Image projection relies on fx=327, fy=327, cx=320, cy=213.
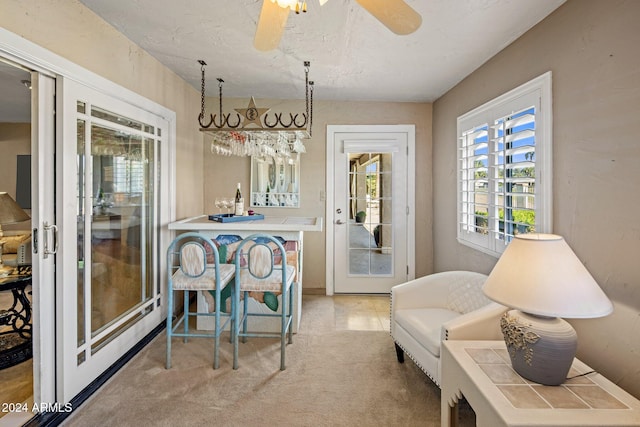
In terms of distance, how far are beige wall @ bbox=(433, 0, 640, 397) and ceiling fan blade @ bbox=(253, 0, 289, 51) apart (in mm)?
1569

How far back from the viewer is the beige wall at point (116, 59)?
5.44 ft

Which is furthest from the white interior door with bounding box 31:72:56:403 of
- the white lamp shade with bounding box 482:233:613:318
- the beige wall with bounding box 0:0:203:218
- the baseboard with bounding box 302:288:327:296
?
the baseboard with bounding box 302:288:327:296

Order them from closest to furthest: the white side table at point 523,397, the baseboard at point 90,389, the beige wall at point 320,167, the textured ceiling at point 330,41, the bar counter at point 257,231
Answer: the white side table at point 523,397 < the baseboard at point 90,389 < the textured ceiling at point 330,41 < the bar counter at point 257,231 < the beige wall at point 320,167

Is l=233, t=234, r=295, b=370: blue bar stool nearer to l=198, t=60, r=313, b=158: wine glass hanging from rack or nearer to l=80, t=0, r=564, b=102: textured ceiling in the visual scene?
l=198, t=60, r=313, b=158: wine glass hanging from rack

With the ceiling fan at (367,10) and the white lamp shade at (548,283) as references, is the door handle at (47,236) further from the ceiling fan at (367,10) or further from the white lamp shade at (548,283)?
the white lamp shade at (548,283)

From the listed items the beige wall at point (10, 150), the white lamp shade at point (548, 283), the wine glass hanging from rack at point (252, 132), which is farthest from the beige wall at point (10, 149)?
the white lamp shade at point (548, 283)

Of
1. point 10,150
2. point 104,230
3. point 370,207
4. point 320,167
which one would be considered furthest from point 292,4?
point 10,150

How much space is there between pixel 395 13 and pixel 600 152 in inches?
49.8

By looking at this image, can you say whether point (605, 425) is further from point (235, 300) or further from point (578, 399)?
point (235, 300)

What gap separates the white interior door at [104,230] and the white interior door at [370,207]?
197 cm

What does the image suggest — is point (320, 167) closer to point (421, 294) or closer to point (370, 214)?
point (370, 214)

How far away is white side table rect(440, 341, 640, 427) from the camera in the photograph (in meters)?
1.14

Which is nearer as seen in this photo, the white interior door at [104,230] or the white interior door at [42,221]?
the white interior door at [42,221]

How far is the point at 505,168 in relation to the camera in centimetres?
245
